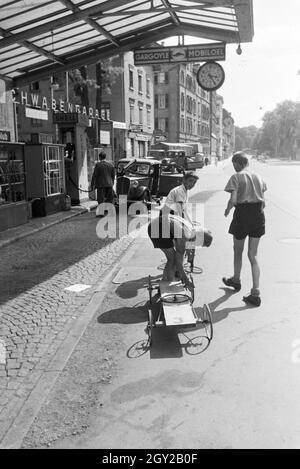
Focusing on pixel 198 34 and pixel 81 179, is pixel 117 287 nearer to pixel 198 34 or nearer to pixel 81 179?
pixel 198 34

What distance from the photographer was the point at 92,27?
12547mm

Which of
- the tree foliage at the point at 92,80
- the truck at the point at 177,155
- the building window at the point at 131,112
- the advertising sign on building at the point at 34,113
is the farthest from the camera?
the building window at the point at 131,112

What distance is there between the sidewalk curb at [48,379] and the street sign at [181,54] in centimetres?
950

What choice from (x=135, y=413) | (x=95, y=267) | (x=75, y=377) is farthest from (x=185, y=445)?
(x=95, y=267)

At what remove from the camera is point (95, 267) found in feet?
27.4

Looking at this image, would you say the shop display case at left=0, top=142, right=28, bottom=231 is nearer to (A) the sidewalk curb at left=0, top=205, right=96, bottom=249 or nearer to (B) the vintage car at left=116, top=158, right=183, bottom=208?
(A) the sidewalk curb at left=0, top=205, right=96, bottom=249

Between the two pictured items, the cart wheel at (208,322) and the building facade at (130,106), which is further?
the building facade at (130,106)

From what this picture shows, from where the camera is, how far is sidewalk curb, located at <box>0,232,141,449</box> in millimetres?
3347

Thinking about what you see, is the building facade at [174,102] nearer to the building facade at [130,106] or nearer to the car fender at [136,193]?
the building facade at [130,106]

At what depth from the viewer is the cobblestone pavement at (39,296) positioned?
4.30m

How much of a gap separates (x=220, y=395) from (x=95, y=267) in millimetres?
4805

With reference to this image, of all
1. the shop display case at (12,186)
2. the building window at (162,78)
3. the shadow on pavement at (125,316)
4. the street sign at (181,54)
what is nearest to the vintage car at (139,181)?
the street sign at (181,54)

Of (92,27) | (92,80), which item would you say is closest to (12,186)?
(92,27)

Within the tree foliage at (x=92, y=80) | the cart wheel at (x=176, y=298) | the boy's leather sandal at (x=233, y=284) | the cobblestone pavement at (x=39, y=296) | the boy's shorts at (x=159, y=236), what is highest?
the tree foliage at (x=92, y=80)
